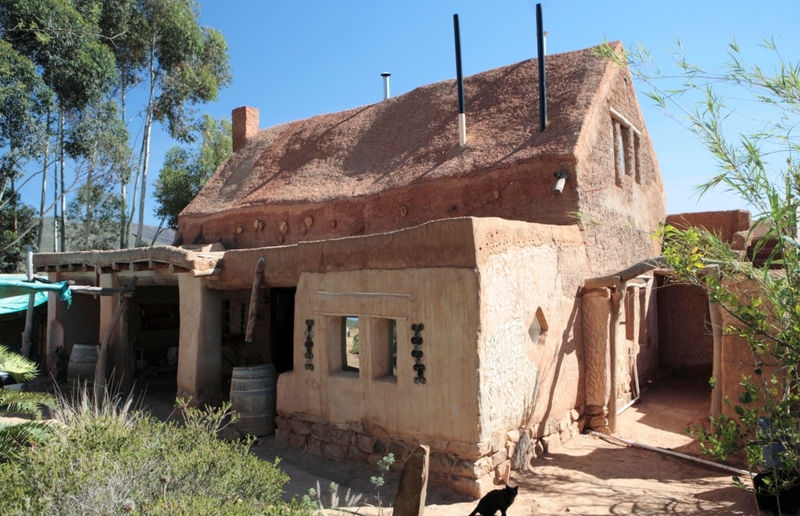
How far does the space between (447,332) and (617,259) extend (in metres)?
4.97

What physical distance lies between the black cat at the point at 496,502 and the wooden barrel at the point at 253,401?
13.4 feet

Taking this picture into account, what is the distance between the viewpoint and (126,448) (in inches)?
203

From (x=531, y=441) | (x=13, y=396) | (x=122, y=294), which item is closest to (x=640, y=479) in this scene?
(x=531, y=441)

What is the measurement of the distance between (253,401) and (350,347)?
38.1ft

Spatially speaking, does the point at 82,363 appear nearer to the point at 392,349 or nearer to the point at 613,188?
the point at 392,349

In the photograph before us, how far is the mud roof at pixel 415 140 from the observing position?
31.8 feet

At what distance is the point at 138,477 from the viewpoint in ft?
15.5

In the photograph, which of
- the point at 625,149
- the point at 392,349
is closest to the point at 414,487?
the point at 392,349

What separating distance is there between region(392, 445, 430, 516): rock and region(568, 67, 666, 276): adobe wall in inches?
169

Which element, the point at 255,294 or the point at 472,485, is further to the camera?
the point at 255,294

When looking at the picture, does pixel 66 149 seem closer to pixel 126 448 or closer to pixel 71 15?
pixel 71 15

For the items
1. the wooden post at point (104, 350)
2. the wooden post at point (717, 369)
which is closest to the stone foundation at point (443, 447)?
the wooden post at point (717, 369)

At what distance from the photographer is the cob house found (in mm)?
6480

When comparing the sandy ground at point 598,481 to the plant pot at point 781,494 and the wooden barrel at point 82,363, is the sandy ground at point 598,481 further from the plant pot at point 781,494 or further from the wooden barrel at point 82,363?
the wooden barrel at point 82,363
